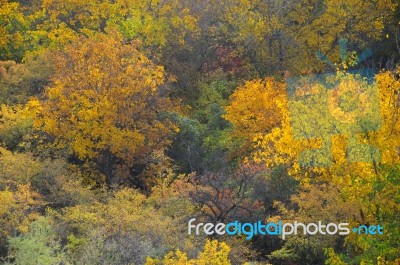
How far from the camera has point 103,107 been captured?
24.6 meters

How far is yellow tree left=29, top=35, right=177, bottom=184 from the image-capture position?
80.6 feet

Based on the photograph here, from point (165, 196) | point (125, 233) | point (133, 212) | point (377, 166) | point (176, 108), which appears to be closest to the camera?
point (377, 166)

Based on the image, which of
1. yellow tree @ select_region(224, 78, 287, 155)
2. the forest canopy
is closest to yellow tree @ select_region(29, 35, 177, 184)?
the forest canopy

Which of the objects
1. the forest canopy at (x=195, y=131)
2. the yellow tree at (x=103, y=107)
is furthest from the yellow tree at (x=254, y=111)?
the yellow tree at (x=103, y=107)

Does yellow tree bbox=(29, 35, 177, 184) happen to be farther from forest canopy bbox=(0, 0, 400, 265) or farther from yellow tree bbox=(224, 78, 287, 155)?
yellow tree bbox=(224, 78, 287, 155)

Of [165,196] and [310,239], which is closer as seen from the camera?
[310,239]

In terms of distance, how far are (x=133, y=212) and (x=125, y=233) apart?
175cm

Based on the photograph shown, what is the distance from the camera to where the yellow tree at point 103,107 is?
2458 cm

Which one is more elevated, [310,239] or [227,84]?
[227,84]

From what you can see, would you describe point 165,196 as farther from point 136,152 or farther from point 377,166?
point 377,166

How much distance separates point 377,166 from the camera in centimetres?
1688

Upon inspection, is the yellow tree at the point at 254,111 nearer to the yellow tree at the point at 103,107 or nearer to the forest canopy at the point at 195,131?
the forest canopy at the point at 195,131

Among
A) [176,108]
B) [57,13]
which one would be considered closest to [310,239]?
[176,108]

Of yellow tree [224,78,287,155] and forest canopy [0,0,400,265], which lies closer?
forest canopy [0,0,400,265]
